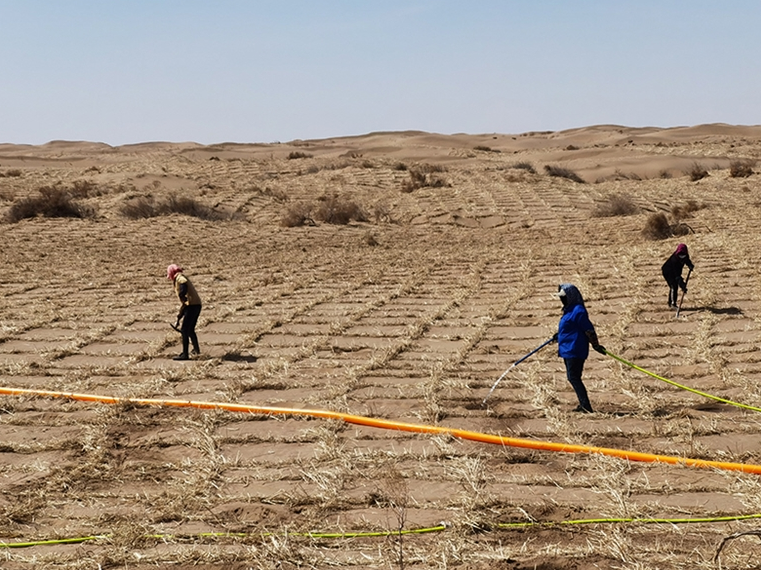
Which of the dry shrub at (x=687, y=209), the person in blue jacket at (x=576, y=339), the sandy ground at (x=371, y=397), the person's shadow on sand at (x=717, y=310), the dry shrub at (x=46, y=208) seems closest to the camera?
the sandy ground at (x=371, y=397)

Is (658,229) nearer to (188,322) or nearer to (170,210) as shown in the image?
(188,322)

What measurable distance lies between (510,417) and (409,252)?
11044 millimetres

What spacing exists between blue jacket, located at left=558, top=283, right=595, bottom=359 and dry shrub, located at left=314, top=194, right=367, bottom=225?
606 inches

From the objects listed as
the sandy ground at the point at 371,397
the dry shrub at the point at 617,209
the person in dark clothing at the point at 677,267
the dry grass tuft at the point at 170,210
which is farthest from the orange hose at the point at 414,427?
the dry shrub at the point at 617,209

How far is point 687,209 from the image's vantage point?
22.0 metres

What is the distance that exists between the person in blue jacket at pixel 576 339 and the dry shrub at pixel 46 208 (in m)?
18.5

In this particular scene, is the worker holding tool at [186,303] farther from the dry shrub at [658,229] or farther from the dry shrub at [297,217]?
the dry shrub at [297,217]

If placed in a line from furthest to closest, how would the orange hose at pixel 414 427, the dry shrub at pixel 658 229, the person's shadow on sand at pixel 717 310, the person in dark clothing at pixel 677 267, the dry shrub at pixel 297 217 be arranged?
the dry shrub at pixel 297 217
the dry shrub at pixel 658 229
the person's shadow on sand at pixel 717 310
the person in dark clothing at pixel 677 267
the orange hose at pixel 414 427

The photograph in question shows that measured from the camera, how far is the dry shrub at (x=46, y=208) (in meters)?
23.0

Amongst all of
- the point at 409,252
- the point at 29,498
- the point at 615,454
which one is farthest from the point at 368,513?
the point at 409,252

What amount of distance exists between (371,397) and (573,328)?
6.83 ft

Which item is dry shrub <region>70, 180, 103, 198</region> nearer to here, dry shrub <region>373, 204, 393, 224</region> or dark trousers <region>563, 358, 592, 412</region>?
dry shrub <region>373, 204, 393, 224</region>

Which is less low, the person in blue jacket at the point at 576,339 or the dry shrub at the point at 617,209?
the dry shrub at the point at 617,209

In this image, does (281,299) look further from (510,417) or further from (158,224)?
(158,224)
